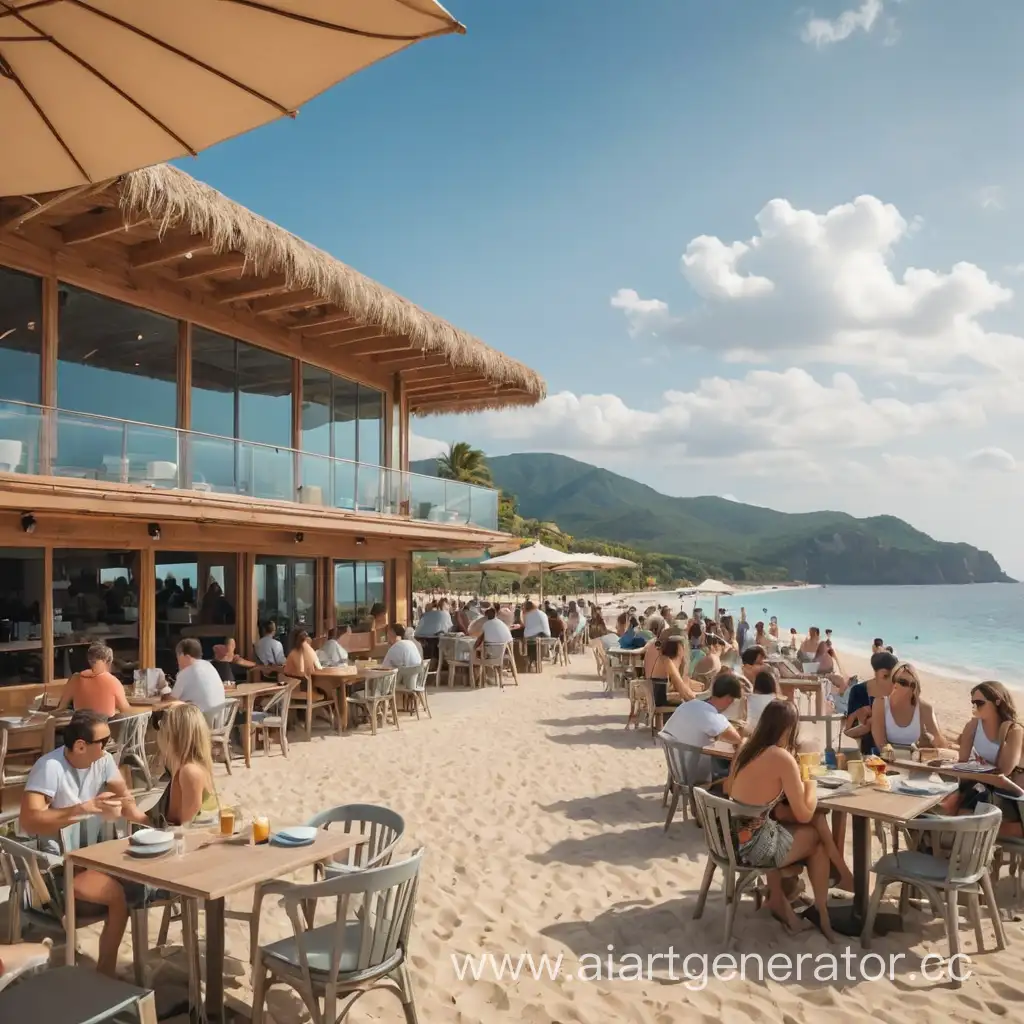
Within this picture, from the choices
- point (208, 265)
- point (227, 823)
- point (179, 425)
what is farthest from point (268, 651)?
point (227, 823)

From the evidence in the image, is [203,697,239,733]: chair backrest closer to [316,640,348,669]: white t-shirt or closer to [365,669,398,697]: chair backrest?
[365,669,398,697]: chair backrest

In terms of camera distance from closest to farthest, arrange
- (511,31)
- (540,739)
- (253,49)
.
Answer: (253,49)
(540,739)
(511,31)

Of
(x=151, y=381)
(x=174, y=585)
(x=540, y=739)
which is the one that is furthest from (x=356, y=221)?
(x=540, y=739)

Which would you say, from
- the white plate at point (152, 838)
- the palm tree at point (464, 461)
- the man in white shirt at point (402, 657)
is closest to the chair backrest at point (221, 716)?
the man in white shirt at point (402, 657)

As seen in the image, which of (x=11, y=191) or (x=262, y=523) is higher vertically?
(x=11, y=191)

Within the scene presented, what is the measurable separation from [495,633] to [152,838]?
11.2 metres

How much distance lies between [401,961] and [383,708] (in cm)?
783

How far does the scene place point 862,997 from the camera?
160 inches

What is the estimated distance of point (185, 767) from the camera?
454 cm

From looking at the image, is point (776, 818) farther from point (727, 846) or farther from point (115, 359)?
point (115, 359)

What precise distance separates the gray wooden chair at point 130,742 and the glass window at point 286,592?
5481mm

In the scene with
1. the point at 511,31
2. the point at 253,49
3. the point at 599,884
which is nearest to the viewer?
the point at 253,49

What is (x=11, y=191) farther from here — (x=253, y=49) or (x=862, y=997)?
(x=862, y=997)

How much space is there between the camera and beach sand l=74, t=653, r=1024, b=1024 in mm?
4004
